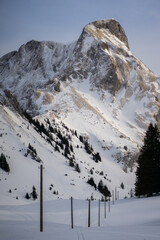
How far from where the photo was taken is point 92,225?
31.1 meters

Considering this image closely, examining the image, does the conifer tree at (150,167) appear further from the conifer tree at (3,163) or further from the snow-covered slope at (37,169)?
the conifer tree at (3,163)

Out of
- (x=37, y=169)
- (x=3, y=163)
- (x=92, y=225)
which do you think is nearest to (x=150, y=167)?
(x=92, y=225)

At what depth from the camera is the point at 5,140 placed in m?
79.4

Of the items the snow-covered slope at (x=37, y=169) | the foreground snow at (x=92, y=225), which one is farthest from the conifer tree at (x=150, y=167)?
the snow-covered slope at (x=37, y=169)

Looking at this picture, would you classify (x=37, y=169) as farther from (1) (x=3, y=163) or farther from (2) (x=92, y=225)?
(2) (x=92, y=225)

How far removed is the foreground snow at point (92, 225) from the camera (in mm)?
16109

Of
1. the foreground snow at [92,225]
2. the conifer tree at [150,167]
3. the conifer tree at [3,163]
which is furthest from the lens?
the conifer tree at [3,163]

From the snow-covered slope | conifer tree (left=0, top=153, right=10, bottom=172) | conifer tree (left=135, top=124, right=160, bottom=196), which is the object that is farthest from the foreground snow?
conifer tree (left=0, top=153, right=10, bottom=172)

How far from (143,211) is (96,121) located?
147 meters

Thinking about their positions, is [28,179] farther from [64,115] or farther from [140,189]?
[64,115]

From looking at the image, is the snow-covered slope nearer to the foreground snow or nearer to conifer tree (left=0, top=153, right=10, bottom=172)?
conifer tree (left=0, top=153, right=10, bottom=172)

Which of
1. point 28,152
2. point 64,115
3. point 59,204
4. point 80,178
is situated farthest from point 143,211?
point 64,115

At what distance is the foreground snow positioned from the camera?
1611cm

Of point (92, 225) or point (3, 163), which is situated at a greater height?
point (3, 163)
